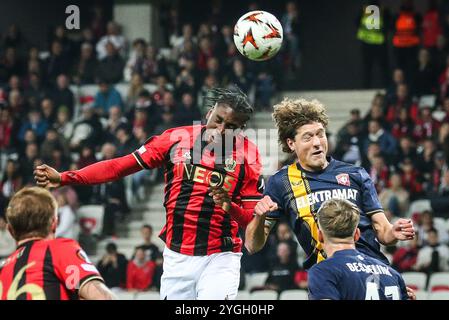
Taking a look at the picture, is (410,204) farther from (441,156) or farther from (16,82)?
(16,82)

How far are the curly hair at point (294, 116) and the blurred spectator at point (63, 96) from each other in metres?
11.0

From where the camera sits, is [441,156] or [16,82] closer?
[441,156]

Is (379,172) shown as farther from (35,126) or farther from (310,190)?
(310,190)

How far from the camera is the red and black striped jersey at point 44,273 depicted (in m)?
5.33

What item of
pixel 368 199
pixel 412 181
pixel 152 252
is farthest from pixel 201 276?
pixel 412 181

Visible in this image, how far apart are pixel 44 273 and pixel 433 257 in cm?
847

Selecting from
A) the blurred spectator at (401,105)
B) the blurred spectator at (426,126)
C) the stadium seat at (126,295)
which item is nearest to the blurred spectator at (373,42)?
the blurred spectator at (401,105)

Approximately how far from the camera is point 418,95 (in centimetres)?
1667

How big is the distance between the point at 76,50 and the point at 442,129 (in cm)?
759

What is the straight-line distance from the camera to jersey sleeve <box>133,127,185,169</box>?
24.5ft

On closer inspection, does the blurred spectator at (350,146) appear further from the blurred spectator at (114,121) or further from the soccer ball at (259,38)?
the soccer ball at (259,38)

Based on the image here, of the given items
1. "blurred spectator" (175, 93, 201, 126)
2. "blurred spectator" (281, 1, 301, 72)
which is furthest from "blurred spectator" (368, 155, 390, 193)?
"blurred spectator" (281, 1, 301, 72)

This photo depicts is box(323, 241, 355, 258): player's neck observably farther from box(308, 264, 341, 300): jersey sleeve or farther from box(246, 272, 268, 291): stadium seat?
box(246, 272, 268, 291): stadium seat
